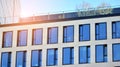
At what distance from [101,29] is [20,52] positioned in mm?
12465

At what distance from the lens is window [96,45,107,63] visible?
62144 mm

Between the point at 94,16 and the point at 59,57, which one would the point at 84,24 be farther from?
the point at 59,57

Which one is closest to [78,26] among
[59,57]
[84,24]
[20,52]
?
[84,24]

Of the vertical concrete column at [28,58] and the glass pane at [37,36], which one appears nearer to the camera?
the vertical concrete column at [28,58]

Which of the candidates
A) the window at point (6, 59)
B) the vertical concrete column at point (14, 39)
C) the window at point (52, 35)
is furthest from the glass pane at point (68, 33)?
the window at point (6, 59)

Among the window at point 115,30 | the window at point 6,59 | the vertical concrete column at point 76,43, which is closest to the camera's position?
the window at point 115,30

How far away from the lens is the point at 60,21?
Answer: 2576 inches

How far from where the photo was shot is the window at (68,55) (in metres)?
63.4

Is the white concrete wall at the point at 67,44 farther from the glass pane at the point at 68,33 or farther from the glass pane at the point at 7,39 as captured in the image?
the glass pane at the point at 7,39

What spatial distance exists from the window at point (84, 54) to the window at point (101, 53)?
4.27 ft

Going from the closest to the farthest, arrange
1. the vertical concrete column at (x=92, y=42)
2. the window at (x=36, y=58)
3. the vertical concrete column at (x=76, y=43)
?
the vertical concrete column at (x=92, y=42) < the vertical concrete column at (x=76, y=43) < the window at (x=36, y=58)

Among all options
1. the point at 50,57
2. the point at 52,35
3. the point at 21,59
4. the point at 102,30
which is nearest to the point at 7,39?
the point at 21,59

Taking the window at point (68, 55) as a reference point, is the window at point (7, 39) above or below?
above

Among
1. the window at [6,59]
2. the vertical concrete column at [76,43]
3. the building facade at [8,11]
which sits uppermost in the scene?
the building facade at [8,11]
